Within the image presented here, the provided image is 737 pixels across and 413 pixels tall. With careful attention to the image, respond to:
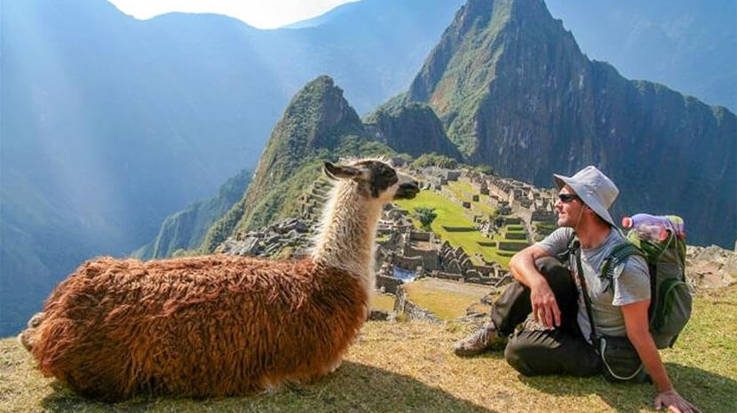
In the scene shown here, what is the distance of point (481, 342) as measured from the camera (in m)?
4.39

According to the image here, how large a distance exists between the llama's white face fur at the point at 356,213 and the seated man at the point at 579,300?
1.00 metres

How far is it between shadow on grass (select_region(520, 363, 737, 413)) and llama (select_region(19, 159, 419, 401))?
1395 millimetres

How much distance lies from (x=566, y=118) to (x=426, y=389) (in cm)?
17893

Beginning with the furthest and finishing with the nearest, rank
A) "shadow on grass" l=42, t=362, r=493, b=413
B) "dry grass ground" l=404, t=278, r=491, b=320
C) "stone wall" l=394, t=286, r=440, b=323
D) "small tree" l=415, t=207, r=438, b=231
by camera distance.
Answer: "small tree" l=415, t=207, r=438, b=231 → "dry grass ground" l=404, t=278, r=491, b=320 → "stone wall" l=394, t=286, r=440, b=323 → "shadow on grass" l=42, t=362, r=493, b=413

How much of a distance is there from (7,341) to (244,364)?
7.82 feet

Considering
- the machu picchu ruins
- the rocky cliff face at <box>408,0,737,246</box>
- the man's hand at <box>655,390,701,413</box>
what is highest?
the rocky cliff face at <box>408,0,737,246</box>

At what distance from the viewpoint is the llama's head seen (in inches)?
156

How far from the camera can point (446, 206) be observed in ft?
164

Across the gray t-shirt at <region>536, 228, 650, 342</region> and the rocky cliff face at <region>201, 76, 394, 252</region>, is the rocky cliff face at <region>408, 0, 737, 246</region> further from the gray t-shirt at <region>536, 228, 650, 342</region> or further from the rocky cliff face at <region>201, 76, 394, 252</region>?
the gray t-shirt at <region>536, 228, 650, 342</region>

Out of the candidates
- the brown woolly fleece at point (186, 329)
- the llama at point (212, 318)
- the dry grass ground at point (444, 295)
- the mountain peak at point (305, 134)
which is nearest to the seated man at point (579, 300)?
the llama at point (212, 318)

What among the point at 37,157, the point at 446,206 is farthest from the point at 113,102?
the point at 446,206

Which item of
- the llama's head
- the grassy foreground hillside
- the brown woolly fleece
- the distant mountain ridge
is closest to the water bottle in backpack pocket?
the grassy foreground hillside

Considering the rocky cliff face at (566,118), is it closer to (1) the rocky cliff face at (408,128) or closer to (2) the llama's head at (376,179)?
(1) the rocky cliff face at (408,128)

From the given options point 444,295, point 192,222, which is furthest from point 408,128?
point 444,295
